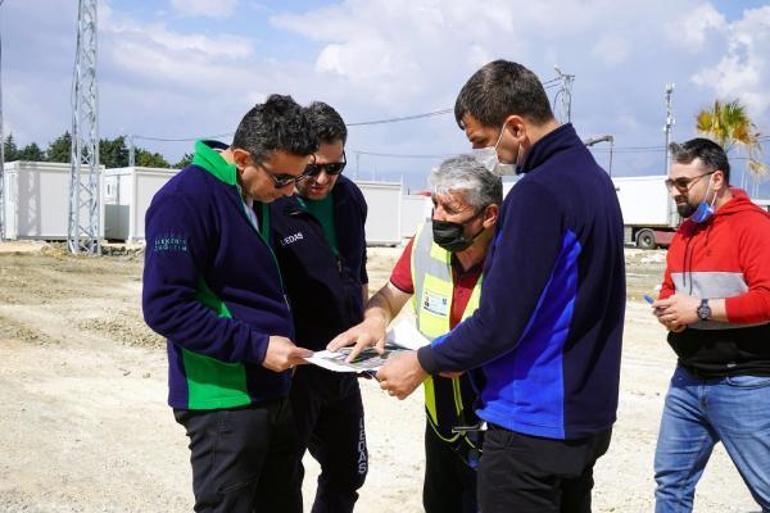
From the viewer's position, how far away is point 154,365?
9.48 meters

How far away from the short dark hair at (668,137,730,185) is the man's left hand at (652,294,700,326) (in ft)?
2.20

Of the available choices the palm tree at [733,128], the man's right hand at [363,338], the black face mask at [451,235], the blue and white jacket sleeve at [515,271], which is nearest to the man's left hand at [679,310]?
the black face mask at [451,235]

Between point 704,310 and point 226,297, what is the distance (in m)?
2.30

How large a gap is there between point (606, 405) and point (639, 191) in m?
39.9

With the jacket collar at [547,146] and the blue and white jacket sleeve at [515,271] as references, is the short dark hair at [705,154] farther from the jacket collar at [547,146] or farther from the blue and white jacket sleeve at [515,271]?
the blue and white jacket sleeve at [515,271]

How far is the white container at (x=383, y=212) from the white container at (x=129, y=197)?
9.76m

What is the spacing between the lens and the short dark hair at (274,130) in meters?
2.93

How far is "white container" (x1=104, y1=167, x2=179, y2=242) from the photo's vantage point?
33156mm

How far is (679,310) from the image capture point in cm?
387

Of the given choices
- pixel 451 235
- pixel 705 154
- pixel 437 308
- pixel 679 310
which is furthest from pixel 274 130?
pixel 705 154

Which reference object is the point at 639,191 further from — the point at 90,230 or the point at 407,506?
the point at 407,506

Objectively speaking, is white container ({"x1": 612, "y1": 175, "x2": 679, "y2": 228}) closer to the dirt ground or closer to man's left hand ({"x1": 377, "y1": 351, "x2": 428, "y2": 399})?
the dirt ground

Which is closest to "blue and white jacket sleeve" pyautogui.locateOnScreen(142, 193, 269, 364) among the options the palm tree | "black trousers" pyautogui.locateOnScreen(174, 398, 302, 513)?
"black trousers" pyautogui.locateOnScreen(174, 398, 302, 513)

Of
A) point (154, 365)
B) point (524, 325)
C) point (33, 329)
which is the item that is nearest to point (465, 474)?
point (524, 325)
